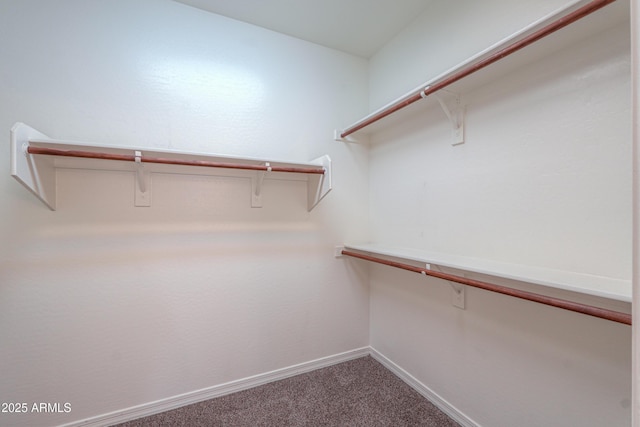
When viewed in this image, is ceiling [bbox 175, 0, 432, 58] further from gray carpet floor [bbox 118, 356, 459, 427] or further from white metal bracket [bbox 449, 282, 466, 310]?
gray carpet floor [bbox 118, 356, 459, 427]

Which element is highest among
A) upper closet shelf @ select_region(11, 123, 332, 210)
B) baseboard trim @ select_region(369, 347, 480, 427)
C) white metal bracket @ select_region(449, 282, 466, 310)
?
upper closet shelf @ select_region(11, 123, 332, 210)

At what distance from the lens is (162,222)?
5.52 feet

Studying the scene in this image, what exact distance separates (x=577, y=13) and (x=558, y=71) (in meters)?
0.30

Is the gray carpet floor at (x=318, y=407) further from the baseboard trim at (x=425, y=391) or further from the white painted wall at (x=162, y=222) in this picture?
the white painted wall at (x=162, y=222)

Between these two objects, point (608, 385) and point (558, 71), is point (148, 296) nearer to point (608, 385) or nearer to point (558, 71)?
point (608, 385)

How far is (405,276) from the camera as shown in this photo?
6.34 feet

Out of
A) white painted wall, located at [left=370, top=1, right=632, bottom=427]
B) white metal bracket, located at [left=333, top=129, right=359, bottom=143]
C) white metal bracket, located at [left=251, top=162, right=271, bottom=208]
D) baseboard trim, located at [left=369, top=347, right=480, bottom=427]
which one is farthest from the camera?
white metal bracket, located at [left=333, top=129, right=359, bottom=143]

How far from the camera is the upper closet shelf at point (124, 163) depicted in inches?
47.1

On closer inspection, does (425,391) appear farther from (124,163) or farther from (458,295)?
(124,163)

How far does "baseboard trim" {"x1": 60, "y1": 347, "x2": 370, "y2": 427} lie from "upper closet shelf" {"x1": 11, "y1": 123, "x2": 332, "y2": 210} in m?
1.25

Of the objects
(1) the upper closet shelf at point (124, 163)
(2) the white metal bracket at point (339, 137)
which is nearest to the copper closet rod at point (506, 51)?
(2) the white metal bracket at point (339, 137)

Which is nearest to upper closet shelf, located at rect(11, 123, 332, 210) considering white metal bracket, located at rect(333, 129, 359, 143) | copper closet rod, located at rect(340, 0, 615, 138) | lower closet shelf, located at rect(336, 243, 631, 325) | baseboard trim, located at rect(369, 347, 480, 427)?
white metal bracket, located at rect(333, 129, 359, 143)

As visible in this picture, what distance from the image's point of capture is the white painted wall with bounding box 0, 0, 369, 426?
4.65ft

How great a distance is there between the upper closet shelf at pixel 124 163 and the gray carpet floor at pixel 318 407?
1326 mm
